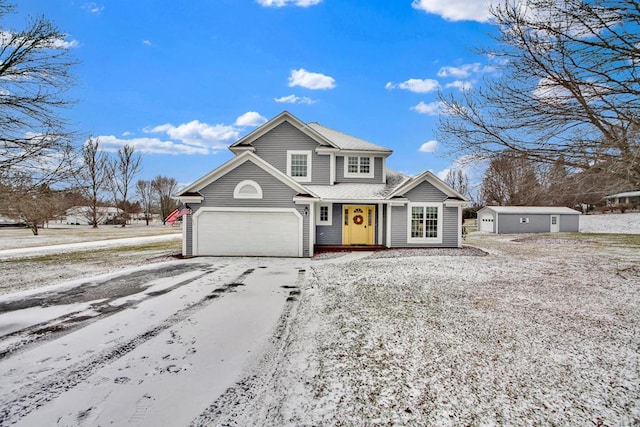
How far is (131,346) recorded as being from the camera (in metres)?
4.04

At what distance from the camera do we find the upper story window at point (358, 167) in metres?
16.1

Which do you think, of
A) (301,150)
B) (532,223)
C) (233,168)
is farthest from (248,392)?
(532,223)

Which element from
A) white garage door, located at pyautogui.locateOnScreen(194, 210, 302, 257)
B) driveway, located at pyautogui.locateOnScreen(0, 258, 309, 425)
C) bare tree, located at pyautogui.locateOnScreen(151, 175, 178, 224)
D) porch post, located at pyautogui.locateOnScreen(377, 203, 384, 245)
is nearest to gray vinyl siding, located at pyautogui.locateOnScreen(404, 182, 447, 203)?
porch post, located at pyautogui.locateOnScreen(377, 203, 384, 245)

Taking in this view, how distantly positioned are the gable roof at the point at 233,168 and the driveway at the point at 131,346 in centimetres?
515

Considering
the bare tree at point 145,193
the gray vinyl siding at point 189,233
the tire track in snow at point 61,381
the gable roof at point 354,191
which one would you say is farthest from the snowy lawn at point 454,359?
the bare tree at point 145,193

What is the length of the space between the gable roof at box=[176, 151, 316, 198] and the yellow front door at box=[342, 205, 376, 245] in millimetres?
3595

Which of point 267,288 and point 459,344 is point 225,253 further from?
point 459,344

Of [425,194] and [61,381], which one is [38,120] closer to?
[61,381]

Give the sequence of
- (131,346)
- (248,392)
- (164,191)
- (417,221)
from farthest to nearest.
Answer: (164,191)
(417,221)
(131,346)
(248,392)

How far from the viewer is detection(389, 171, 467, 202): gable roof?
45.9ft

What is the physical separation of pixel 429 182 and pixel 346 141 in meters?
5.35

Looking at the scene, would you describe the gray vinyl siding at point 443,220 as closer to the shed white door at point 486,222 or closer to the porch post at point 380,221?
the porch post at point 380,221

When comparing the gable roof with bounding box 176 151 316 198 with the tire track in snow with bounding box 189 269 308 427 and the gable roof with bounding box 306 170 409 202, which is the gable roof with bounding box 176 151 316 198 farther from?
the tire track in snow with bounding box 189 269 308 427

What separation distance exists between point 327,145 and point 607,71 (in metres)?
10.7
